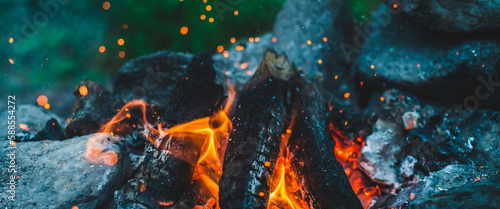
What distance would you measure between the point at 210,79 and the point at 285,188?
1313 millimetres

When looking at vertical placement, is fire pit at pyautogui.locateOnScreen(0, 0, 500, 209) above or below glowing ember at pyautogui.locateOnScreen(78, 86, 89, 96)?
below

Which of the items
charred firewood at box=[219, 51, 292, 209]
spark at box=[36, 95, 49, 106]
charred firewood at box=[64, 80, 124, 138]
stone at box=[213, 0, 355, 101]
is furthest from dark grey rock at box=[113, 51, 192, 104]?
charred firewood at box=[219, 51, 292, 209]

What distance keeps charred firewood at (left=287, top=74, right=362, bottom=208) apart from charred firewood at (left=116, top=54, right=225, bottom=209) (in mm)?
863

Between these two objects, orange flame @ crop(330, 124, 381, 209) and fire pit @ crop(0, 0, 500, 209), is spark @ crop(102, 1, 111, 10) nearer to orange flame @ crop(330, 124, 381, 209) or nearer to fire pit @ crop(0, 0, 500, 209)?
fire pit @ crop(0, 0, 500, 209)

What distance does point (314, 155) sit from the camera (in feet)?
8.00

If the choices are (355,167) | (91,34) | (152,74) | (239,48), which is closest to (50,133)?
(152,74)

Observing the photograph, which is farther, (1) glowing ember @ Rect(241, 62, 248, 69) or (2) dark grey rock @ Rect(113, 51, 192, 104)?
(1) glowing ember @ Rect(241, 62, 248, 69)

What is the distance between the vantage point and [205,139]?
2660 millimetres

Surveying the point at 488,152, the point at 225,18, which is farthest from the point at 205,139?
the point at 488,152

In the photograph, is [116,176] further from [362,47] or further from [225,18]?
[362,47]

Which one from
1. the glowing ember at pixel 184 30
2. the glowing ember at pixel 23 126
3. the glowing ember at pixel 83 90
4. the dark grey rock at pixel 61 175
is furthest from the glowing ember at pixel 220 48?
the glowing ember at pixel 23 126

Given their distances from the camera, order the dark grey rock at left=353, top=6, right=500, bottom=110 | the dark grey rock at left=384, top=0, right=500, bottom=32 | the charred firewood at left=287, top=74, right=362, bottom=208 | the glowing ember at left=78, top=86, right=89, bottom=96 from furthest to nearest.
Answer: the glowing ember at left=78, top=86, right=89, bottom=96
the dark grey rock at left=353, top=6, right=500, bottom=110
the dark grey rock at left=384, top=0, right=500, bottom=32
the charred firewood at left=287, top=74, right=362, bottom=208

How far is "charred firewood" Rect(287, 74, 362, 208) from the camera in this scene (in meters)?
2.16

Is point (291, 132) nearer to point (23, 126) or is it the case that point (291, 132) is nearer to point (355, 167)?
point (355, 167)
